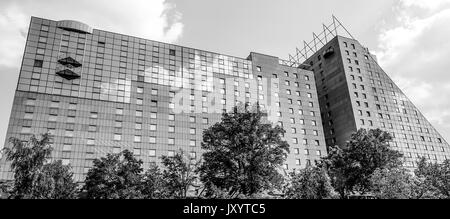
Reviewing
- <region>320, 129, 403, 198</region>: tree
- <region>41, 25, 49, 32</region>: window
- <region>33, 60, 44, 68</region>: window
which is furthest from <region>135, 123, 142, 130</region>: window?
<region>320, 129, 403, 198</region>: tree

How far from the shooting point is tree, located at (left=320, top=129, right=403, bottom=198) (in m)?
44.2

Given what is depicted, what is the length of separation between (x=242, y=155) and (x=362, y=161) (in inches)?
943

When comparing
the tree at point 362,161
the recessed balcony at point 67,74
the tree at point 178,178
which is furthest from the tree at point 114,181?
the recessed balcony at point 67,74

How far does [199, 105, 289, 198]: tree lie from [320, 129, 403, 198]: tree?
675 inches

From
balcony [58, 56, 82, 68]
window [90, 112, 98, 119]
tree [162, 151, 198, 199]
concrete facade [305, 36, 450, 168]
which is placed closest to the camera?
tree [162, 151, 198, 199]

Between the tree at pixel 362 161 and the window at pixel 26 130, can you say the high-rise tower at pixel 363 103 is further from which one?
the window at pixel 26 130

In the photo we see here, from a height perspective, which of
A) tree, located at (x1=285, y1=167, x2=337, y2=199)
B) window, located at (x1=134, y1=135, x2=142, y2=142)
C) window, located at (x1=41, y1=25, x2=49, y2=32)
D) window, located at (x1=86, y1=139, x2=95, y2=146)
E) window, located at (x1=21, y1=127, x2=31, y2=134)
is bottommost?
tree, located at (x1=285, y1=167, x2=337, y2=199)

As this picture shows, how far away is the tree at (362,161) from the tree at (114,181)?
95.4 ft

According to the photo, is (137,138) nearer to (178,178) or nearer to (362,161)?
(178,178)

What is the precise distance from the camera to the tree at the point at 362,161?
44188mm

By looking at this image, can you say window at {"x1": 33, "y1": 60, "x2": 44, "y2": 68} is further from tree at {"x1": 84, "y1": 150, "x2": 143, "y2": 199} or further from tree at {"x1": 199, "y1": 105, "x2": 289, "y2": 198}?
tree at {"x1": 199, "y1": 105, "x2": 289, "y2": 198}

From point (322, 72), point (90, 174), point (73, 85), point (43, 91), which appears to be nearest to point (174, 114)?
point (73, 85)
